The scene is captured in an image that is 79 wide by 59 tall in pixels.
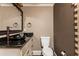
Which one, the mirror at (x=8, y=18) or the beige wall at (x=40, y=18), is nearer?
the mirror at (x=8, y=18)

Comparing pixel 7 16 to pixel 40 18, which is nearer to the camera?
pixel 7 16

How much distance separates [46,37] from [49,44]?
0.80 ft

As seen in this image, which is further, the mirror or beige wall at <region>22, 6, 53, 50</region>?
beige wall at <region>22, 6, 53, 50</region>

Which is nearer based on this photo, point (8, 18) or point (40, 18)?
point (8, 18)

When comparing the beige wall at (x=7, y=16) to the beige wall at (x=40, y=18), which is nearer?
the beige wall at (x=7, y=16)

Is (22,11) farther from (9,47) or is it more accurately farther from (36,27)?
(9,47)

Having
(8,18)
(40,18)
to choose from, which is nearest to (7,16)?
(8,18)

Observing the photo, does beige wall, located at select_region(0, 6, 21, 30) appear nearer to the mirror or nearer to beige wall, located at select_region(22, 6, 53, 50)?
the mirror

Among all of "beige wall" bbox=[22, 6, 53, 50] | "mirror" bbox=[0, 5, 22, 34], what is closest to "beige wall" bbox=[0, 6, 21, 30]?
"mirror" bbox=[0, 5, 22, 34]

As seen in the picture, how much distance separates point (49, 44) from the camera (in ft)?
13.5

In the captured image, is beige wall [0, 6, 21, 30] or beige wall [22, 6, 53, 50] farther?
beige wall [22, 6, 53, 50]

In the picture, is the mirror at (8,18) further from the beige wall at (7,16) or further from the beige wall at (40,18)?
the beige wall at (40,18)

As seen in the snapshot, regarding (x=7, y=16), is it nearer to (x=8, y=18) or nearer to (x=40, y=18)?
(x=8, y=18)

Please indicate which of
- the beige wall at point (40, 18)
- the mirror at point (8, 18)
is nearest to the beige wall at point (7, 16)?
the mirror at point (8, 18)
